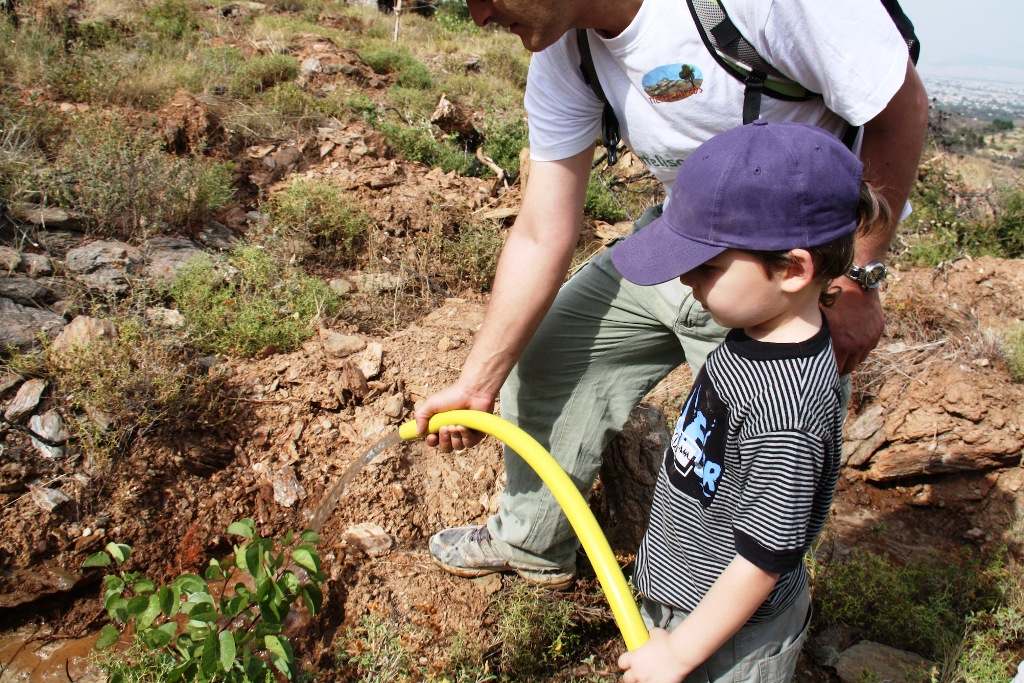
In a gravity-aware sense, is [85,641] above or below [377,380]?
below

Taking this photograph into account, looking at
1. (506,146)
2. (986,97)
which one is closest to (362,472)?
(506,146)

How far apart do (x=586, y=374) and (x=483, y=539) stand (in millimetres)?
745

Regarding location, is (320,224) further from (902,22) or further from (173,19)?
(173,19)

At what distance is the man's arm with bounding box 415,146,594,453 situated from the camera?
1.93 metres

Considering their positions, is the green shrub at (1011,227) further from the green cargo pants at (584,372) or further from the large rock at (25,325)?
the large rock at (25,325)

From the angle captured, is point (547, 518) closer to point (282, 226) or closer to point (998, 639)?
point (998, 639)

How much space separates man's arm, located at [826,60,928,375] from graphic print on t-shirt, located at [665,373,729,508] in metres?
0.31

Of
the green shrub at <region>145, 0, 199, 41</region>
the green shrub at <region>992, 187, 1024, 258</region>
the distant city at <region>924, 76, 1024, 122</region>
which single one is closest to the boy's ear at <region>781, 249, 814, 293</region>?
the green shrub at <region>992, 187, 1024, 258</region>

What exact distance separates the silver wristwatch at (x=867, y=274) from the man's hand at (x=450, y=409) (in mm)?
971

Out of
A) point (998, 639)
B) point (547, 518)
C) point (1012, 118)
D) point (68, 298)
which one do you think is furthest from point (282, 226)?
point (1012, 118)

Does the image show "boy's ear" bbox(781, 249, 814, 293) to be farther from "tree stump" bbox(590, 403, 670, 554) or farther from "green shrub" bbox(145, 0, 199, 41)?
"green shrub" bbox(145, 0, 199, 41)

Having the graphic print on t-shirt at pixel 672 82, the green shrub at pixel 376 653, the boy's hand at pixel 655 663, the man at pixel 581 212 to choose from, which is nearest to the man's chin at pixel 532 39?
the man at pixel 581 212

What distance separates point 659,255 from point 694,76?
477mm

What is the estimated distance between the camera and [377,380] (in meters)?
3.29
